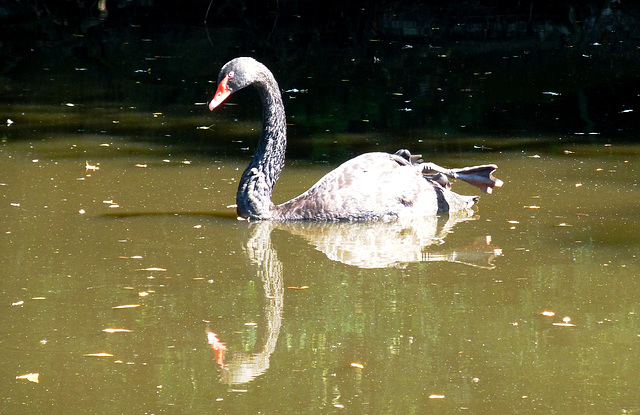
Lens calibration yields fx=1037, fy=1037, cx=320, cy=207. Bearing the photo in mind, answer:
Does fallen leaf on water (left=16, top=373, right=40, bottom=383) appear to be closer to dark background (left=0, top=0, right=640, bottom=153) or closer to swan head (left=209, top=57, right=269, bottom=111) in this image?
swan head (left=209, top=57, right=269, bottom=111)

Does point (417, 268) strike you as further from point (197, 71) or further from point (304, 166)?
point (197, 71)

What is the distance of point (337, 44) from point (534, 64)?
368 cm

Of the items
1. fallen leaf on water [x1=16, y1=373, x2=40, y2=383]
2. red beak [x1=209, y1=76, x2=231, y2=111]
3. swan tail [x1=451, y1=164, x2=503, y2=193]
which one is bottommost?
fallen leaf on water [x1=16, y1=373, x2=40, y2=383]

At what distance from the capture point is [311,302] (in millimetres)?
5246

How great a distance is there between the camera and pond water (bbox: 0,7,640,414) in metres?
4.21

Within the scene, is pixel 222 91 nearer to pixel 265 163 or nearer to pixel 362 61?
pixel 265 163

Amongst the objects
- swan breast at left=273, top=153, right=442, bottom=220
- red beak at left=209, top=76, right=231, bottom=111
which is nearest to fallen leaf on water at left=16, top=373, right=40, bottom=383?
red beak at left=209, top=76, right=231, bottom=111

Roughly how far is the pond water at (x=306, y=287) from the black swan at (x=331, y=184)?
0.50ft

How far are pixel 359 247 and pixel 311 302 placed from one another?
3.63 feet

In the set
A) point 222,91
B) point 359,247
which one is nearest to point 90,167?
point 222,91

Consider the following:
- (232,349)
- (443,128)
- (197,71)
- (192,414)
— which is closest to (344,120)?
(443,128)

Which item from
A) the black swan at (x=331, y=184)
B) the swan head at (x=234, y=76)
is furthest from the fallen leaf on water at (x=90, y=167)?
the swan head at (x=234, y=76)

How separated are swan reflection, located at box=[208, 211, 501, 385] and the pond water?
0.07ft

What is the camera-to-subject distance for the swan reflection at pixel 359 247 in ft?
17.2
